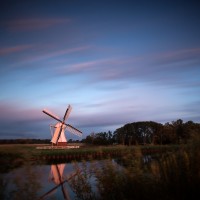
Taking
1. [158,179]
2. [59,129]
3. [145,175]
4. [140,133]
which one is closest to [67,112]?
[59,129]

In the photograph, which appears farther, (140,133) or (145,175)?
(140,133)

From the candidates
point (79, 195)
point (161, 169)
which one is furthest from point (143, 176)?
point (79, 195)

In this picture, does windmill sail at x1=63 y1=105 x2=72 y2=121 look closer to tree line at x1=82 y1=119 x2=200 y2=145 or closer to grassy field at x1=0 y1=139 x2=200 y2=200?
tree line at x1=82 y1=119 x2=200 y2=145

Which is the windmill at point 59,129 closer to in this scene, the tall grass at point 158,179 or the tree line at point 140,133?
the tree line at point 140,133

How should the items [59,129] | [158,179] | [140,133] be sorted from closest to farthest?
[158,179], [59,129], [140,133]

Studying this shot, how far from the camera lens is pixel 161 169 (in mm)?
8156

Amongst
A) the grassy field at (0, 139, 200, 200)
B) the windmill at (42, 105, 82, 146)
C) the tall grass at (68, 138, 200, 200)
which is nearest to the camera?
the grassy field at (0, 139, 200, 200)

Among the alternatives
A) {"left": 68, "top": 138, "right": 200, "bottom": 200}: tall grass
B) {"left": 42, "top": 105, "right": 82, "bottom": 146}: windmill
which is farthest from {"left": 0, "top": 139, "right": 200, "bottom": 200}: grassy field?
{"left": 42, "top": 105, "right": 82, "bottom": 146}: windmill

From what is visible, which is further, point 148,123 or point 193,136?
point 148,123

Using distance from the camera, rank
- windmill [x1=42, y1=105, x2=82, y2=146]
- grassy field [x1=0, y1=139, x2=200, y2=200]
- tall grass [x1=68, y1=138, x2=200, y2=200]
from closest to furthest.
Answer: grassy field [x1=0, y1=139, x2=200, y2=200] → tall grass [x1=68, y1=138, x2=200, y2=200] → windmill [x1=42, y1=105, x2=82, y2=146]

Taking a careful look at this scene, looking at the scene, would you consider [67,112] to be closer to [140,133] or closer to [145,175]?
[140,133]

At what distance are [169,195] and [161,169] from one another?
1.04 m

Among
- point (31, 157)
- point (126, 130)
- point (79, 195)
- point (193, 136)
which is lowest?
point (79, 195)

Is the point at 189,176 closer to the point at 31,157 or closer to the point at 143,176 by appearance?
the point at 143,176
